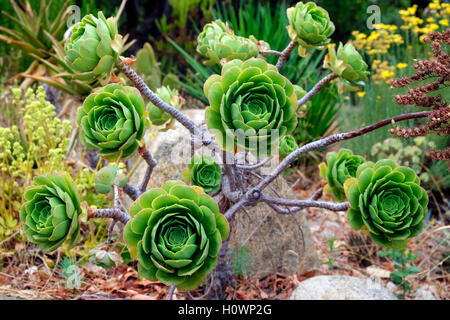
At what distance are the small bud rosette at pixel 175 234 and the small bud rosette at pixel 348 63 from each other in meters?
0.44

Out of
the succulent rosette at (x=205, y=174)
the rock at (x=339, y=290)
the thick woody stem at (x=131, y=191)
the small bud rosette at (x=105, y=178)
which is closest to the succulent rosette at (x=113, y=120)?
the small bud rosette at (x=105, y=178)

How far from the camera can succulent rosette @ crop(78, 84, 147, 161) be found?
0.75 m

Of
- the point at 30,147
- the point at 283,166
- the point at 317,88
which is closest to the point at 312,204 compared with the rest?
the point at 283,166

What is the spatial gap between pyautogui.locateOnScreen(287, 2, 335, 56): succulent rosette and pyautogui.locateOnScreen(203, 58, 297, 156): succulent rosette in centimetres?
25

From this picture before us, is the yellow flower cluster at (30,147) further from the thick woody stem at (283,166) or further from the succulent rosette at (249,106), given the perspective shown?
the succulent rosette at (249,106)

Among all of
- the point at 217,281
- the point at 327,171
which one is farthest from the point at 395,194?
the point at 217,281

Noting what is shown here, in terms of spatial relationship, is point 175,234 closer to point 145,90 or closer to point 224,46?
point 145,90

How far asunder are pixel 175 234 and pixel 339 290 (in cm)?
89

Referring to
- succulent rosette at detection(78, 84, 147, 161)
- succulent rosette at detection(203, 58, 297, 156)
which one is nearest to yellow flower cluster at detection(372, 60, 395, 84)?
succulent rosette at detection(203, 58, 297, 156)

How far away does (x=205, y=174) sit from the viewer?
3.61 ft

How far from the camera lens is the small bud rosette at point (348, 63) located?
3.00 ft

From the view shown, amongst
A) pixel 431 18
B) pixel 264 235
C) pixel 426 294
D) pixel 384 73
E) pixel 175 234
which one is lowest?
pixel 175 234

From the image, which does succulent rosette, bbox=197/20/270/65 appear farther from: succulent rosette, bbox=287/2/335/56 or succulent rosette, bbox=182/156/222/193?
succulent rosette, bbox=182/156/222/193

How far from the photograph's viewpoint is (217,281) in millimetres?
1292
